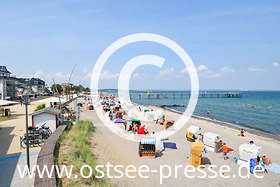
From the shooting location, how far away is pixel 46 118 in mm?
13234

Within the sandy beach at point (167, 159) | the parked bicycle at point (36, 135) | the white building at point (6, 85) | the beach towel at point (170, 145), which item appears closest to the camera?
the sandy beach at point (167, 159)

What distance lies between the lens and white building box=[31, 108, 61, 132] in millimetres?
12852

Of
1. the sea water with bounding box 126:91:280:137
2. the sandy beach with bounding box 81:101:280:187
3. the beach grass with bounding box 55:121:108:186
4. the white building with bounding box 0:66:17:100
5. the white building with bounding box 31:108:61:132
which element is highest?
the white building with bounding box 0:66:17:100

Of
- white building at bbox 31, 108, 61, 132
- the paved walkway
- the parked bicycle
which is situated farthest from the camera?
white building at bbox 31, 108, 61, 132

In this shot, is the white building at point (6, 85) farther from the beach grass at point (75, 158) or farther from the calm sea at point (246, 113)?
the beach grass at point (75, 158)

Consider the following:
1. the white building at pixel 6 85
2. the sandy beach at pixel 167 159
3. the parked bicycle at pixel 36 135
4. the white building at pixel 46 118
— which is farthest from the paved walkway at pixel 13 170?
the white building at pixel 6 85

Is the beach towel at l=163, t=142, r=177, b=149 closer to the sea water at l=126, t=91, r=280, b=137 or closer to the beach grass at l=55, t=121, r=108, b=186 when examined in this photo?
the beach grass at l=55, t=121, r=108, b=186

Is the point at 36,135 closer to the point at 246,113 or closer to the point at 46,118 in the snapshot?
the point at 46,118

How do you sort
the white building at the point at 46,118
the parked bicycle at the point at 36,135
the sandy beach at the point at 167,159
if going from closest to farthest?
1. the sandy beach at the point at 167,159
2. the parked bicycle at the point at 36,135
3. the white building at the point at 46,118

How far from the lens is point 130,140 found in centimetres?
1483

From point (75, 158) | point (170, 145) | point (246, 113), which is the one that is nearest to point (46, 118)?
point (75, 158)

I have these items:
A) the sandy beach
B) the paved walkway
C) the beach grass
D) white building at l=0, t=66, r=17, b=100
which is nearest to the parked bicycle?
the beach grass

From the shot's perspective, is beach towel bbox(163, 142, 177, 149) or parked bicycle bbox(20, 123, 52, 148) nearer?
parked bicycle bbox(20, 123, 52, 148)

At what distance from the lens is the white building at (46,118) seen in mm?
12852
